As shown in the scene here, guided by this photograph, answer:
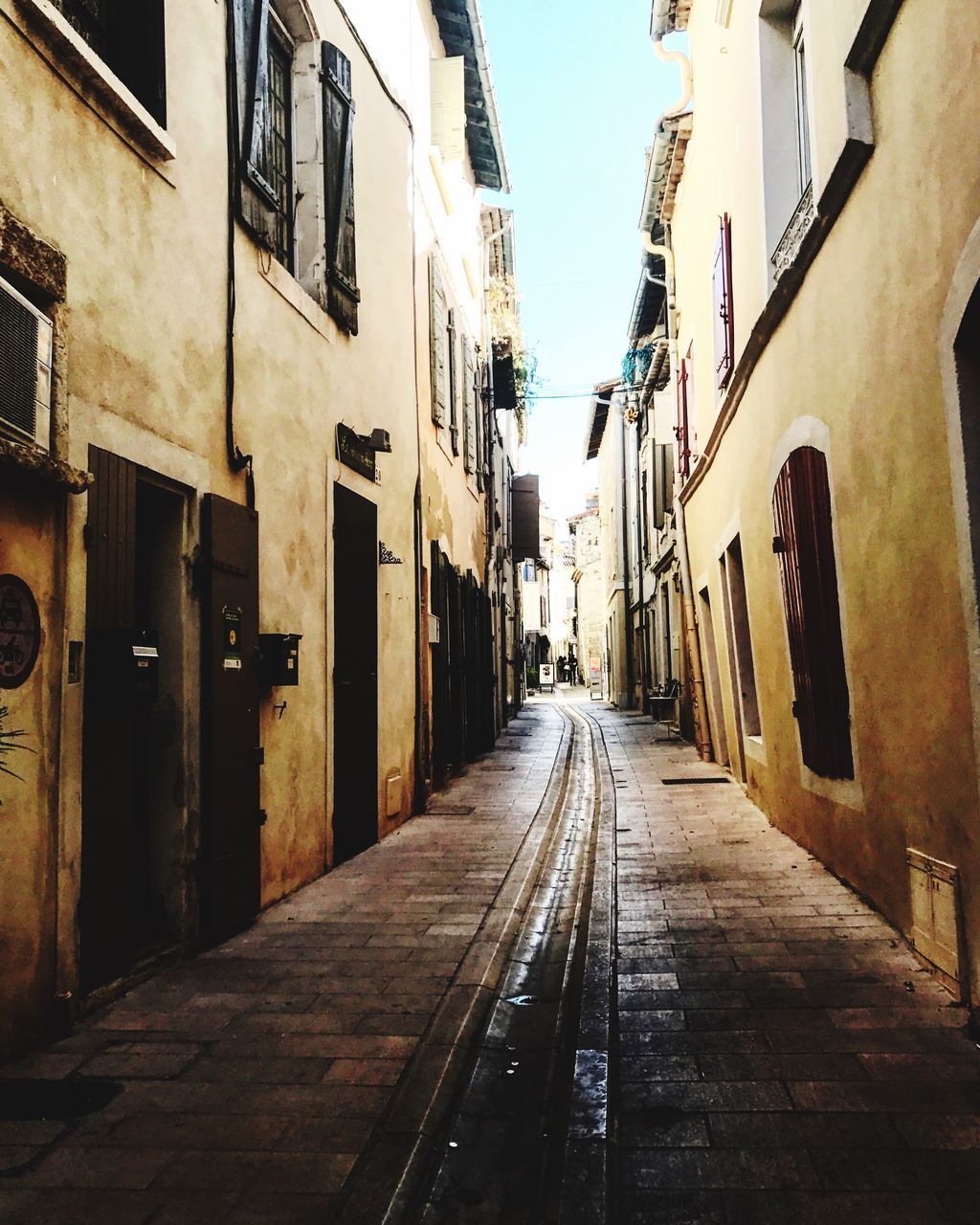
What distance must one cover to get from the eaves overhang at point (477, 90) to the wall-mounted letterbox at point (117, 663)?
410 inches

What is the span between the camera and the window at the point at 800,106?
711cm

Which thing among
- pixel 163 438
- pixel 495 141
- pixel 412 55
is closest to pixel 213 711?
pixel 163 438

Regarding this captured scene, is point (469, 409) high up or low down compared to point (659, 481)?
up

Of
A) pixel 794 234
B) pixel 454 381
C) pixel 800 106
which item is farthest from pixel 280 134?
pixel 454 381

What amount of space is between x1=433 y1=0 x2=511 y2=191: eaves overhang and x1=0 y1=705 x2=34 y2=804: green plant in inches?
435

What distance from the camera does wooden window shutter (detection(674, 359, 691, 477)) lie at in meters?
13.2

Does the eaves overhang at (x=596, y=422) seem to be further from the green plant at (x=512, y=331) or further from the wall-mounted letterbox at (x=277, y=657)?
the wall-mounted letterbox at (x=277, y=657)

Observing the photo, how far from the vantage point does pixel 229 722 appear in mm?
5121

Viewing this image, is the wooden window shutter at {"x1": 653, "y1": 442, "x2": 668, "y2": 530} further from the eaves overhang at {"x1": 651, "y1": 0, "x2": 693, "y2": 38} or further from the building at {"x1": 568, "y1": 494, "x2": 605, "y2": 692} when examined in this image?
the building at {"x1": 568, "y1": 494, "x2": 605, "y2": 692}

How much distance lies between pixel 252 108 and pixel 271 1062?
5148mm

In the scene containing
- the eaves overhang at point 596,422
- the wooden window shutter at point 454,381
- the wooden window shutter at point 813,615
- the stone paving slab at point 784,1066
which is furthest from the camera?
the eaves overhang at point 596,422

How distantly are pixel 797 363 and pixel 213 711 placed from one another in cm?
421

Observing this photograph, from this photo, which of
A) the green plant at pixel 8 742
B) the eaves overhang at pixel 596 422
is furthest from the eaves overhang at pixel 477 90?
the eaves overhang at pixel 596 422

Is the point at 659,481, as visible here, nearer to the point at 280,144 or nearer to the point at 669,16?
the point at 669,16
